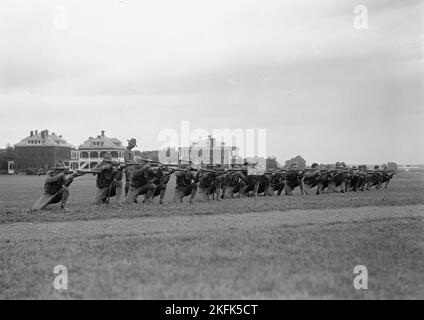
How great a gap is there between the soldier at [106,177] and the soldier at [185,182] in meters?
2.18

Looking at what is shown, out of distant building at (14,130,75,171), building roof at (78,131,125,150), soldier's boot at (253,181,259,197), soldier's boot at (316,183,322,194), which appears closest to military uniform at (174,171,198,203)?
soldier's boot at (253,181,259,197)

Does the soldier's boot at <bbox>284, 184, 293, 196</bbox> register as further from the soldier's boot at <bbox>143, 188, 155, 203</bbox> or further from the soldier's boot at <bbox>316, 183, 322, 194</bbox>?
the soldier's boot at <bbox>143, 188, 155, 203</bbox>

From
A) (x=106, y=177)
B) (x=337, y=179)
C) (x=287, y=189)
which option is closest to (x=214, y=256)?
(x=106, y=177)

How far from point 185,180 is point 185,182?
0.28 ft

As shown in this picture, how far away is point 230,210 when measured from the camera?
14938 mm

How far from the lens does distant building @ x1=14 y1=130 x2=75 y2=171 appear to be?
97312 millimetres

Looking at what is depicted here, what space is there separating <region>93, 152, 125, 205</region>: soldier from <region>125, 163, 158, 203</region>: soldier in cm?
55

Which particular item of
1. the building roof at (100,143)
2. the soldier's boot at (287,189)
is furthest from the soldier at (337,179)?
the building roof at (100,143)

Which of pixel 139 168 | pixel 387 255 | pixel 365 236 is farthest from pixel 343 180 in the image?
pixel 387 255

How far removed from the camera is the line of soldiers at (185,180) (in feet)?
52.7

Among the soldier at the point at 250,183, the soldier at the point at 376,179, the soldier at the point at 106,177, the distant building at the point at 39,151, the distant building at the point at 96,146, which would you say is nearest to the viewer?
the soldier at the point at 106,177

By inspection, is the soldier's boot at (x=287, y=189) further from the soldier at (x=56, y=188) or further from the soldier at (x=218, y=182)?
the soldier at (x=56, y=188)

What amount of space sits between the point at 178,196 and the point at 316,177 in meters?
8.30

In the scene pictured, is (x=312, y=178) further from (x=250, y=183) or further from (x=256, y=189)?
(x=250, y=183)
